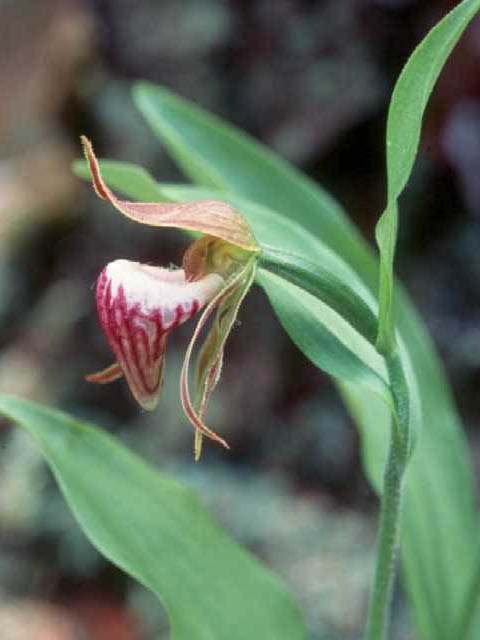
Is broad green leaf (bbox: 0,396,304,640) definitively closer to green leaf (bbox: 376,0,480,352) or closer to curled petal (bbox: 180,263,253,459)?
curled petal (bbox: 180,263,253,459)

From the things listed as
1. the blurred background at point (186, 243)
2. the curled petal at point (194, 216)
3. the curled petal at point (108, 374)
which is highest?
the curled petal at point (194, 216)

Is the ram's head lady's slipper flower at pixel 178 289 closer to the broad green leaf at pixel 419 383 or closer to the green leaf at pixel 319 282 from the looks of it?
the green leaf at pixel 319 282

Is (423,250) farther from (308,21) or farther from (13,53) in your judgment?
(13,53)

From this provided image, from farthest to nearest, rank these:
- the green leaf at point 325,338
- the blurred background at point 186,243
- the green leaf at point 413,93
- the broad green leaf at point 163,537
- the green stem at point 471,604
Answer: the blurred background at point 186,243 < the green stem at point 471,604 < the broad green leaf at point 163,537 < the green leaf at point 325,338 < the green leaf at point 413,93

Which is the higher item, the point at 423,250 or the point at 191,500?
the point at 191,500

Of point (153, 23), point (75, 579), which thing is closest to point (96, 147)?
point (153, 23)

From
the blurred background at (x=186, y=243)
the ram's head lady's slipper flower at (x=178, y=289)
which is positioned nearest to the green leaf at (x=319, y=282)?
the ram's head lady's slipper flower at (x=178, y=289)
